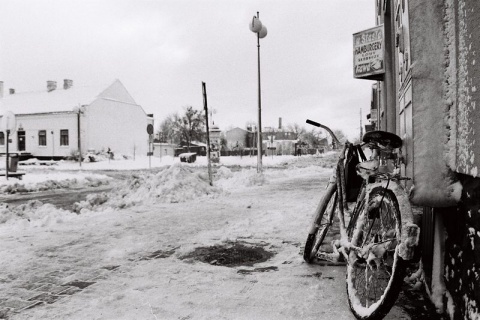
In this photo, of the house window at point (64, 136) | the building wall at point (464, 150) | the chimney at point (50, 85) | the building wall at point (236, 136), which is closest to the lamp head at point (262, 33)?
the building wall at point (464, 150)

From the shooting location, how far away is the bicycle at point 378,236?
242 centimetres

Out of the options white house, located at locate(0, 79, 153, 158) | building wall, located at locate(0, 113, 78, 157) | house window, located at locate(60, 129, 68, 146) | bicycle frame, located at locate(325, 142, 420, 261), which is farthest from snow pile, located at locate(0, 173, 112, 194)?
house window, located at locate(60, 129, 68, 146)

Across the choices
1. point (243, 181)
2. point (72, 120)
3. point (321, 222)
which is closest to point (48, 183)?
point (243, 181)

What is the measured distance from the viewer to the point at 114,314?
2963 millimetres

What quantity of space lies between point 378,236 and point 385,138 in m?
0.64

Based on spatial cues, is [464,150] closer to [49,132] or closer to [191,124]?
[49,132]

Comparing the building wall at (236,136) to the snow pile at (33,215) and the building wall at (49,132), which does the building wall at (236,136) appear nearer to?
the building wall at (49,132)

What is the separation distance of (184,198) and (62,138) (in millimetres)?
40199

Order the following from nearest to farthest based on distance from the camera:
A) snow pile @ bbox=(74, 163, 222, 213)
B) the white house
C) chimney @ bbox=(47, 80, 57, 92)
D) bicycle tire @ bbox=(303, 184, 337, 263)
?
bicycle tire @ bbox=(303, 184, 337, 263), snow pile @ bbox=(74, 163, 222, 213), the white house, chimney @ bbox=(47, 80, 57, 92)

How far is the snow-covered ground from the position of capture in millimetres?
3051

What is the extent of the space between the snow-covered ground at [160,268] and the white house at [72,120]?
3875 cm

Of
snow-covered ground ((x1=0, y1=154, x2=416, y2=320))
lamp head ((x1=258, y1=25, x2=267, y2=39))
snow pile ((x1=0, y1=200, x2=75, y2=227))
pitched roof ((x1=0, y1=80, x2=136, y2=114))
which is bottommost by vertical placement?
snow-covered ground ((x1=0, y1=154, x2=416, y2=320))

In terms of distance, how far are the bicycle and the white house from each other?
43.0 m

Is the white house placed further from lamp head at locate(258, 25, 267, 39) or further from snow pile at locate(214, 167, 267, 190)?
snow pile at locate(214, 167, 267, 190)
